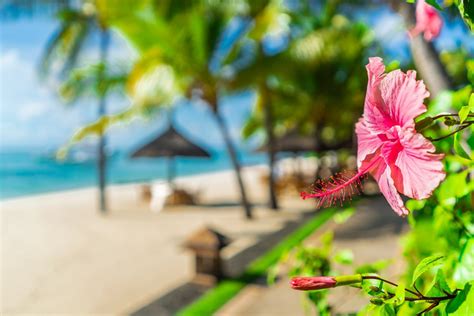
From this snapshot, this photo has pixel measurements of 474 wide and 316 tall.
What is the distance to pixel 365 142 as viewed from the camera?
1.92ft

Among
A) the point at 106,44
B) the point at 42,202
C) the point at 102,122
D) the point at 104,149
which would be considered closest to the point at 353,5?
the point at 102,122

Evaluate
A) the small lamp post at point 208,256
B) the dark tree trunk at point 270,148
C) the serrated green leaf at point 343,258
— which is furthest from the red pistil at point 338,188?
the dark tree trunk at point 270,148

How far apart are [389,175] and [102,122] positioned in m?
8.67

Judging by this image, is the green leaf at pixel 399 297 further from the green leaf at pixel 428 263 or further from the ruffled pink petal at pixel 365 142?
the ruffled pink petal at pixel 365 142

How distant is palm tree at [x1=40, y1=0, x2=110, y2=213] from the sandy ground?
5.52ft

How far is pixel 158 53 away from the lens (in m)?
8.45

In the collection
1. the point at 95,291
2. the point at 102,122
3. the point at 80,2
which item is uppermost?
the point at 80,2

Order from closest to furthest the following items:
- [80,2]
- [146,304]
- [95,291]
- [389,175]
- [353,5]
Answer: [389,175] → [146,304] → [95,291] → [353,5] → [80,2]

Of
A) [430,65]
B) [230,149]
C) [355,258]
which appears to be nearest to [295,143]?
[230,149]

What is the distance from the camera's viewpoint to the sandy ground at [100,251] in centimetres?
445

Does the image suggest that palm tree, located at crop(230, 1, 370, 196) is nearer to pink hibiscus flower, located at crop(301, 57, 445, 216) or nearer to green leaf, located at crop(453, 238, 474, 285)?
green leaf, located at crop(453, 238, 474, 285)

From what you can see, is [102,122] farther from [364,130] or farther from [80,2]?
[364,130]

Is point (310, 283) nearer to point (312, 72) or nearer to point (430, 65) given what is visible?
point (430, 65)

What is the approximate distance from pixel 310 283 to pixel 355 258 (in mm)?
5046
